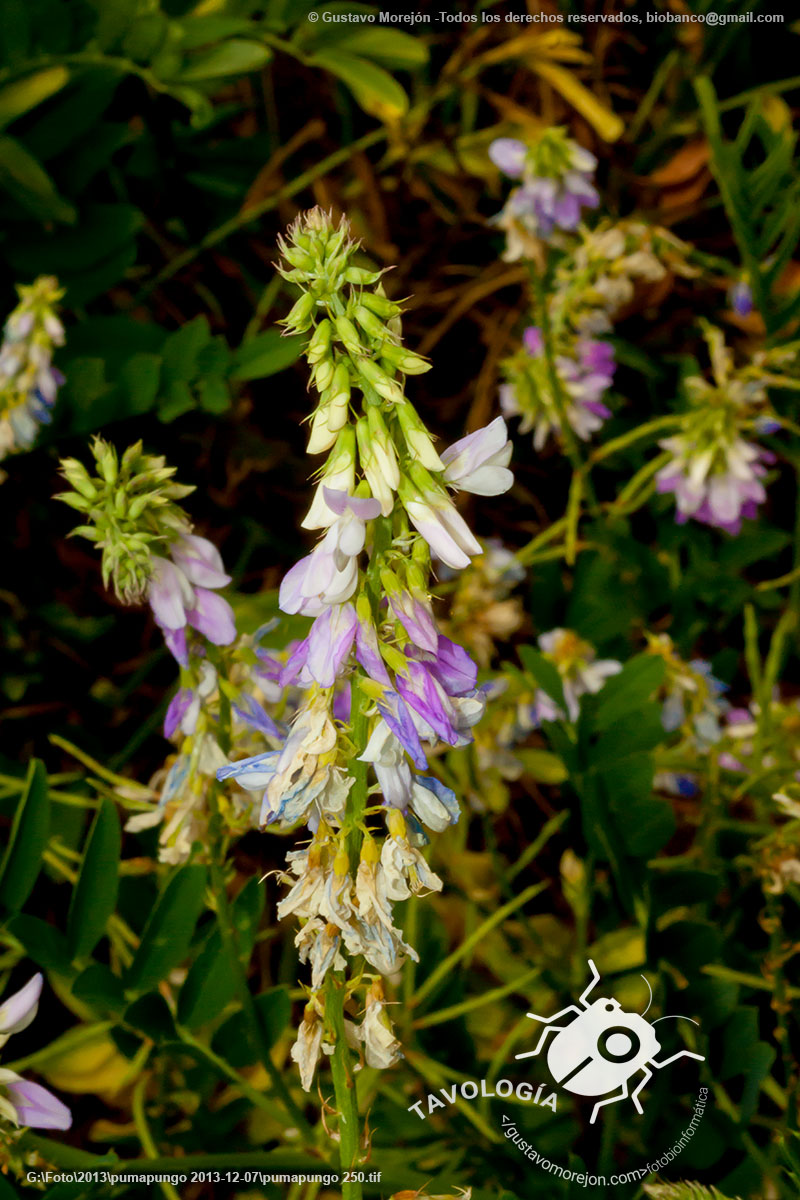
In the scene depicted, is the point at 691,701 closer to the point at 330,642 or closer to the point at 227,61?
the point at 330,642

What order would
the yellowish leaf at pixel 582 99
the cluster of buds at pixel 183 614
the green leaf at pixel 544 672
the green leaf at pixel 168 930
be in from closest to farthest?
the cluster of buds at pixel 183 614 < the green leaf at pixel 168 930 < the green leaf at pixel 544 672 < the yellowish leaf at pixel 582 99

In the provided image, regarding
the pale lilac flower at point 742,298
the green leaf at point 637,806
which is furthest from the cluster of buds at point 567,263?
the green leaf at point 637,806

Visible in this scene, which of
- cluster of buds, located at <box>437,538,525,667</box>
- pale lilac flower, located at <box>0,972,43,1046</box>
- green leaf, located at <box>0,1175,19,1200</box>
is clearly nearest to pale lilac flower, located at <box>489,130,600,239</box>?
cluster of buds, located at <box>437,538,525,667</box>

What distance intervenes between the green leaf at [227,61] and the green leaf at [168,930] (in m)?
1.01

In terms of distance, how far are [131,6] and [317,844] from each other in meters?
1.17

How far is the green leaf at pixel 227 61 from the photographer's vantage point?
4.32 ft

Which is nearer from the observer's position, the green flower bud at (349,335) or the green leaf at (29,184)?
the green flower bud at (349,335)

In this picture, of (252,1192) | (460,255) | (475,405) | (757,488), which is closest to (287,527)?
(475,405)

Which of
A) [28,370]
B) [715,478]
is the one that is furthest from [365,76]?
[715,478]

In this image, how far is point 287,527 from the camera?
1718 mm

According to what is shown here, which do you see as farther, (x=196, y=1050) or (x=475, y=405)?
(x=475, y=405)

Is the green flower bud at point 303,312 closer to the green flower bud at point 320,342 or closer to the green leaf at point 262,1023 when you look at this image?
the green flower bud at point 320,342

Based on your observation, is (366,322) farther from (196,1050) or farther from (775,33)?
(775,33)

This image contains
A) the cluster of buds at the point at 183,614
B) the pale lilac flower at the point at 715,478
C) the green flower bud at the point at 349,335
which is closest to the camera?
the green flower bud at the point at 349,335
